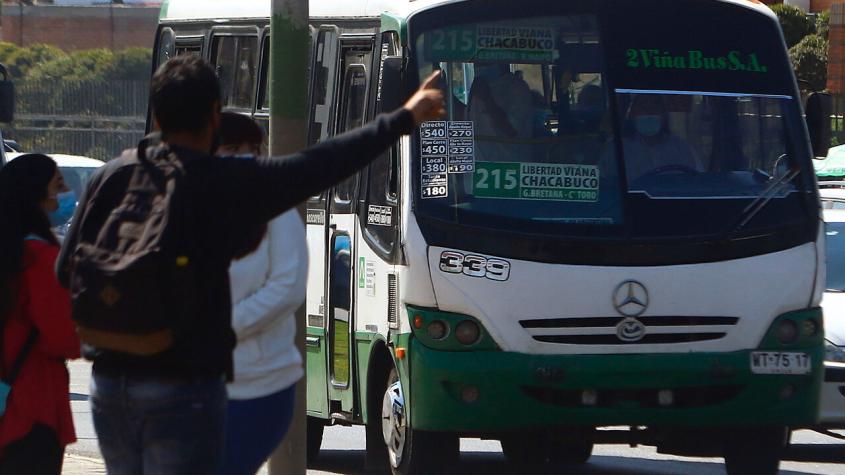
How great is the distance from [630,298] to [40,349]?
3.63 metres

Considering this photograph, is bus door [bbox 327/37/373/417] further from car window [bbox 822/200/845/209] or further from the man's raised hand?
car window [bbox 822/200/845/209]

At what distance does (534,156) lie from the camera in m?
8.63

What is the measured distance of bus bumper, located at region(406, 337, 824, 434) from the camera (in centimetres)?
827

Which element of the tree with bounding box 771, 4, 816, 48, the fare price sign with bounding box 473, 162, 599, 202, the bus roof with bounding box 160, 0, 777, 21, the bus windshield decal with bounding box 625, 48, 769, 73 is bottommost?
the fare price sign with bounding box 473, 162, 599, 202

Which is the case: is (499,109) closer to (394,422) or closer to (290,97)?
(394,422)

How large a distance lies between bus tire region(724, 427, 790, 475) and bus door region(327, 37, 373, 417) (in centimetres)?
214

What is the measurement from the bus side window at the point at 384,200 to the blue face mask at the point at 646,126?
124 centimetres

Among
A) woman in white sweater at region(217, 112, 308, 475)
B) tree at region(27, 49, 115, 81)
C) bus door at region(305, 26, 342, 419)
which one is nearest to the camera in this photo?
woman in white sweater at region(217, 112, 308, 475)

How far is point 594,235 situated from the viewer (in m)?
8.45

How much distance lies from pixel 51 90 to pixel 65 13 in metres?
34.7

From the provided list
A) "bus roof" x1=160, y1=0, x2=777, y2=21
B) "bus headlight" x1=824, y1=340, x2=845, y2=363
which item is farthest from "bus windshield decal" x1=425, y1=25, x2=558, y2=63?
"bus headlight" x1=824, y1=340, x2=845, y2=363

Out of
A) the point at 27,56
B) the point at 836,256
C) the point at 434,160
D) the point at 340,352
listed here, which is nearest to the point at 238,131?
the point at 434,160

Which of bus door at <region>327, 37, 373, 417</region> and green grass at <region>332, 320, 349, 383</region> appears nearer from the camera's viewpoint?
bus door at <region>327, 37, 373, 417</region>

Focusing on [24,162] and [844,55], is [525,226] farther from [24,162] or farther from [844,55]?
[844,55]
